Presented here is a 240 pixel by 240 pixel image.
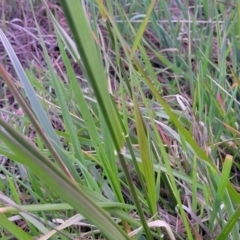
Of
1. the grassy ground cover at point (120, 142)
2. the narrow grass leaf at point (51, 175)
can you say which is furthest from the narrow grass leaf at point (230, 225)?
the narrow grass leaf at point (51, 175)

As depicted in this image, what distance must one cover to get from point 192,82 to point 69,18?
2.00 ft

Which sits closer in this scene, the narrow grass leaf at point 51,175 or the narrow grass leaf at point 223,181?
the narrow grass leaf at point 51,175

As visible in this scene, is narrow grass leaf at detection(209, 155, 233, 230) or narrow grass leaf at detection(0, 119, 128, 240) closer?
narrow grass leaf at detection(0, 119, 128, 240)

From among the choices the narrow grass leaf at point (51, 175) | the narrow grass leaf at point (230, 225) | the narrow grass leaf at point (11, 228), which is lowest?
the narrow grass leaf at point (230, 225)

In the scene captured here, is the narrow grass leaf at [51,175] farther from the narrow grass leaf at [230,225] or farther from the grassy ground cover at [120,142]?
the narrow grass leaf at [230,225]

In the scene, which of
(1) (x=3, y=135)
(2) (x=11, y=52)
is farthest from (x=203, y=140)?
(1) (x=3, y=135)

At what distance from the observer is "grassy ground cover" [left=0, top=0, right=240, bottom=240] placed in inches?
11.4

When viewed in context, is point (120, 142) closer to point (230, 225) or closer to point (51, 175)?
point (51, 175)

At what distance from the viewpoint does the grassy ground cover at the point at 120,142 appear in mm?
289

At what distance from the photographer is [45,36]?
1172 mm

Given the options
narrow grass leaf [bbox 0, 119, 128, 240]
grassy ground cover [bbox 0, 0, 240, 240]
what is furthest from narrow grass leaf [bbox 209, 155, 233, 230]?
narrow grass leaf [bbox 0, 119, 128, 240]

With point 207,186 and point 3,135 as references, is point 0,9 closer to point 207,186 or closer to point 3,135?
point 207,186

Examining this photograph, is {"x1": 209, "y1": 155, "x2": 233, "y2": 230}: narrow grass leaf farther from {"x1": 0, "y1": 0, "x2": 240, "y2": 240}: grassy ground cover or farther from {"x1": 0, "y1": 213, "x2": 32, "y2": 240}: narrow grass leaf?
{"x1": 0, "y1": 213, "x2": 32, "y2": 240}: narrow grass leaf

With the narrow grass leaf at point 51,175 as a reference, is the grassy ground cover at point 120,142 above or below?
below
